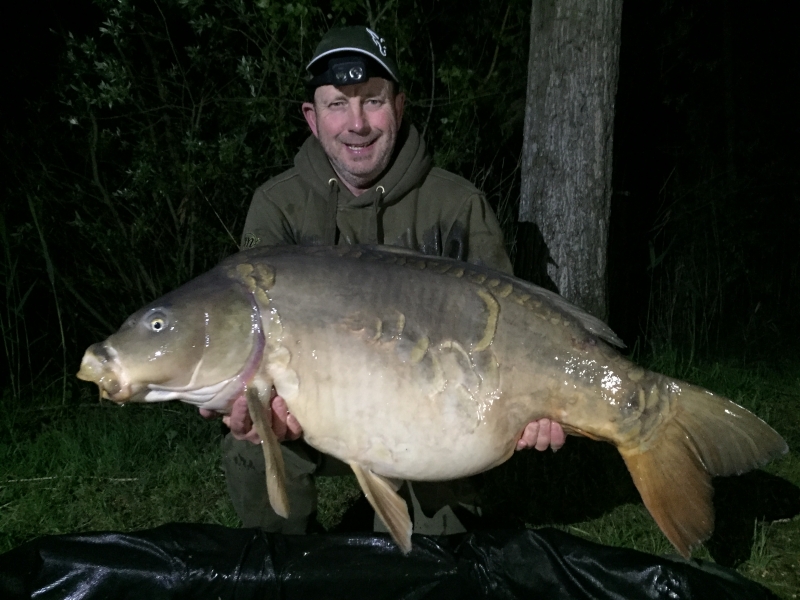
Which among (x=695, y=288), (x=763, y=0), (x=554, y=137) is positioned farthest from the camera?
(x=763, y=0)

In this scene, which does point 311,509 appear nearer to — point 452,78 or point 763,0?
point 452,78

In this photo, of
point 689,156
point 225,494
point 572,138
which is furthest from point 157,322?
point 689,156

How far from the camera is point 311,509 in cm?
210

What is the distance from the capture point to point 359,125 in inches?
80.7

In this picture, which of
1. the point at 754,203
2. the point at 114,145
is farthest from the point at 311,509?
the point at 754,203

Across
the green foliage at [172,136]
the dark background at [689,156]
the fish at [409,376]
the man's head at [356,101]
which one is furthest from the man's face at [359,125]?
the dark background at [689,156]

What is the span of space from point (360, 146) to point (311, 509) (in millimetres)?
1000

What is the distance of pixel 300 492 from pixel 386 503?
20.5 inches

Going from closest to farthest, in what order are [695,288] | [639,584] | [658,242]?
[639,584]
[695,288]
[658,242]

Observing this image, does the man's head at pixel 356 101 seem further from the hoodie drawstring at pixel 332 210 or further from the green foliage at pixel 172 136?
the green foliage at pixel 172 136

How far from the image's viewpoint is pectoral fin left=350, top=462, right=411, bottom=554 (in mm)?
1582

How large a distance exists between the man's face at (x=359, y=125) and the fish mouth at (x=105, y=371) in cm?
87

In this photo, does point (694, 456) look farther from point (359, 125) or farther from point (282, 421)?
point (359, 125)

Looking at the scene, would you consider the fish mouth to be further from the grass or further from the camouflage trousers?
the grass
